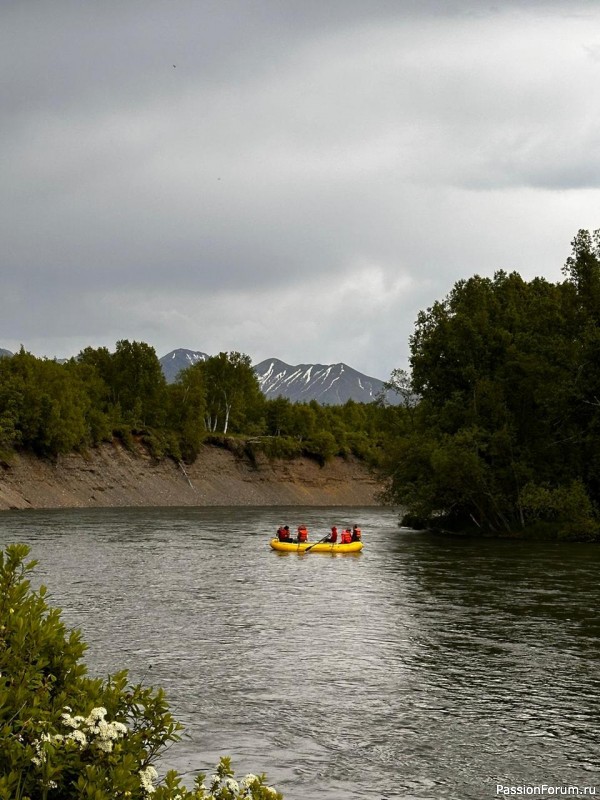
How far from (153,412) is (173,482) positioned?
14210 mm

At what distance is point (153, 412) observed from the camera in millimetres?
145250

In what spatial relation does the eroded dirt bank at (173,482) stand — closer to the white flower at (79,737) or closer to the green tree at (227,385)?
the green tree at (227,385)

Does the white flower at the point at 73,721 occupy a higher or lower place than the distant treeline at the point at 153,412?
lower

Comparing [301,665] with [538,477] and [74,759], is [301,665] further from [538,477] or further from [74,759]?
[538,477]

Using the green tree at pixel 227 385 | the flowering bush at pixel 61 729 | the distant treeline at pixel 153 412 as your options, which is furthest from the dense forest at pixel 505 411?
the green tree at pixel 227 385

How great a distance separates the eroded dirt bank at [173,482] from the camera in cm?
11425

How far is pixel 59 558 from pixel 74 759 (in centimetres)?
4290

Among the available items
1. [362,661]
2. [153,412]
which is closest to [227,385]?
[153,412]

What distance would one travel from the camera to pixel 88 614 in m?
30.7

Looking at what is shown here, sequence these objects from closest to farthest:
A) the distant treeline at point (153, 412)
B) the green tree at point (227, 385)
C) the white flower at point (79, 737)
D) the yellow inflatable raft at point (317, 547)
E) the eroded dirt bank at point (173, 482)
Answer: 1. the white flower at point (79, 737)
2. the yellow inflatable raft at point (317, 547)
3. the eroded dirt bank at point (173, 482)
4. the distant treeline at point (153, 412)
5. the green tree at point (227, 385)

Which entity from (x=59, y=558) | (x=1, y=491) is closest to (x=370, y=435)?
(x=1, y=491)

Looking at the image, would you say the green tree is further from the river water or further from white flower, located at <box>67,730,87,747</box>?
white flower, located at <box>67,730,87,747</box>

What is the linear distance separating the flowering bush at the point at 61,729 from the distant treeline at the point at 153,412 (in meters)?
79.6

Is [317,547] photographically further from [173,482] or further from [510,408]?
[173,482]
